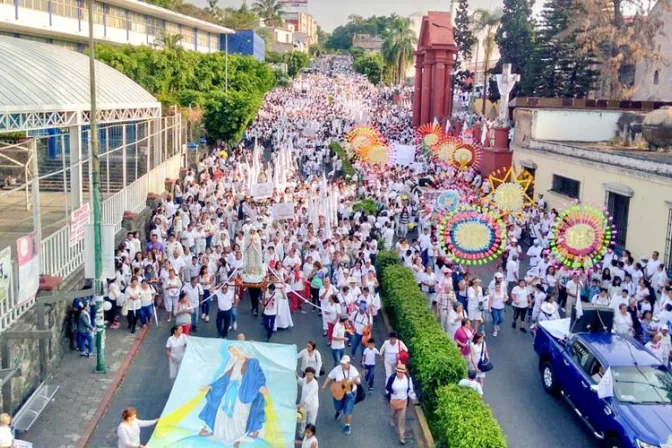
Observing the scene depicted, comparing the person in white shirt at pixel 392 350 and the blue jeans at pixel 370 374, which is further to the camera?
the blue jeans at pixel 370 374

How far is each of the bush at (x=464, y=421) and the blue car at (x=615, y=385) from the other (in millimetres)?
1456

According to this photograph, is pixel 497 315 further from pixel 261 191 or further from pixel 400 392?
pixel 261 191

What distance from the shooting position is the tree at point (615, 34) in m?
40.1

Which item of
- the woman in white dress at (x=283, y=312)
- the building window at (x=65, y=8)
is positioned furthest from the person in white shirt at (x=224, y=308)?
the building window at (x=65, y=8)

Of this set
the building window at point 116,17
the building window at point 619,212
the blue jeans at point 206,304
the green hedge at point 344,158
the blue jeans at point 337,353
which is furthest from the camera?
the building window at point 116,17

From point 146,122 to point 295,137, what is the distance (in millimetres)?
16089

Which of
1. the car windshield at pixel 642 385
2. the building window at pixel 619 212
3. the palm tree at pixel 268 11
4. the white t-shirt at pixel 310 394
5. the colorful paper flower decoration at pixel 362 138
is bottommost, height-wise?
the white t-shirt at pixel 310 394

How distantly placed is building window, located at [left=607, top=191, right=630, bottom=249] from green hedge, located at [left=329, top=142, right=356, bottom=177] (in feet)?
35.4

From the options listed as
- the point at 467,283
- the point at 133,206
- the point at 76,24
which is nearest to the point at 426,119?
the point at 76,24

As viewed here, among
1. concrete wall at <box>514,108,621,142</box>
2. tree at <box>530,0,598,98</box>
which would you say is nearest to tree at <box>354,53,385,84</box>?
tree at <box>530,0,598,98</box>

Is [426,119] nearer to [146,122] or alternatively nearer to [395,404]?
[146,122]

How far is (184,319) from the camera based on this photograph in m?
12.9

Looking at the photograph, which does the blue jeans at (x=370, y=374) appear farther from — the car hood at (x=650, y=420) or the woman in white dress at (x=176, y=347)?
the car hood at (x=650, y=420)

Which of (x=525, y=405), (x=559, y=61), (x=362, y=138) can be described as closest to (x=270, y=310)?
(x=525, y=405)
